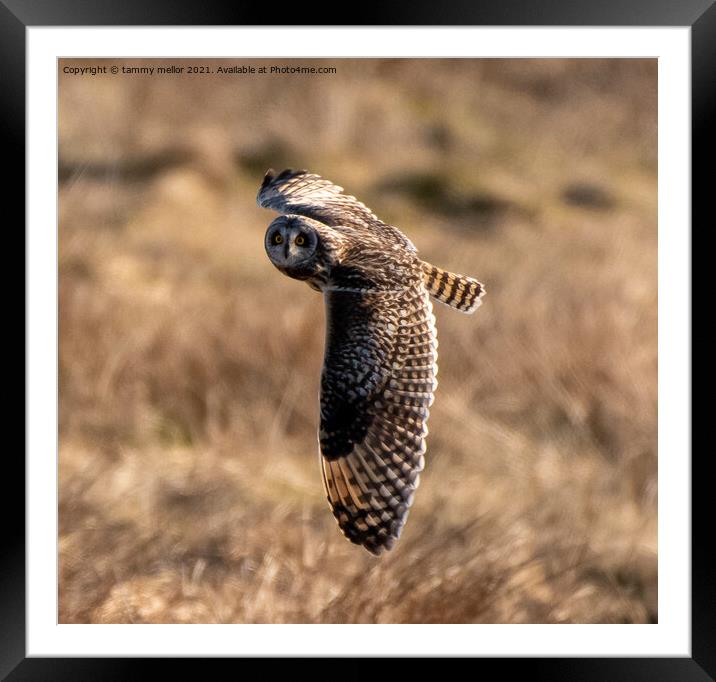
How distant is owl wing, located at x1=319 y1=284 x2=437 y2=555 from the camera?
270 cm

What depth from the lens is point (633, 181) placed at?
9.49 metres

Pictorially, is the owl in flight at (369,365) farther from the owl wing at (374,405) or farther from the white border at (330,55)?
the white border at (330,55)

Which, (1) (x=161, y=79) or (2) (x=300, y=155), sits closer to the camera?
(2) (x=300, y=155)

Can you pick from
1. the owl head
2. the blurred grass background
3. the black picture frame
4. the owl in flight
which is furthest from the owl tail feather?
the blurred grass background

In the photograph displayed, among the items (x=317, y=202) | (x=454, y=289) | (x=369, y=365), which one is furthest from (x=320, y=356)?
(x=369, y=365)

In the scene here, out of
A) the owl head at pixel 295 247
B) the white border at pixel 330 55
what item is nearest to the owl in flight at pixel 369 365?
the owl head at pixel 295 247

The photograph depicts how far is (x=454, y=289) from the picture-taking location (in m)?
2.89

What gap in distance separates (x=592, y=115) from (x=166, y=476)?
22.0 ft

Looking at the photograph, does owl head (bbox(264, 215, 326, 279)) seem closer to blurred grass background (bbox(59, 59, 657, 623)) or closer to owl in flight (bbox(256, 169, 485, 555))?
owl in flight (bbox(256, 169, 485, 555))

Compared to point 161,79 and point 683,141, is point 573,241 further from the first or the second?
point 683,141

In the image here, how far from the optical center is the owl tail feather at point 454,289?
2.85 meters

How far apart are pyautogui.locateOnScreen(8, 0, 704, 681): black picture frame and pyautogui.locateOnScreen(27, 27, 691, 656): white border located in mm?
23

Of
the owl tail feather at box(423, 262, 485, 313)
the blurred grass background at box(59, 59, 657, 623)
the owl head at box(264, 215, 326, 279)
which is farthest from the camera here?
the blurred grass background at box(59, 59, 657, 623)

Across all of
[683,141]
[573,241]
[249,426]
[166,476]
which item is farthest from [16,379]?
[573,241]
